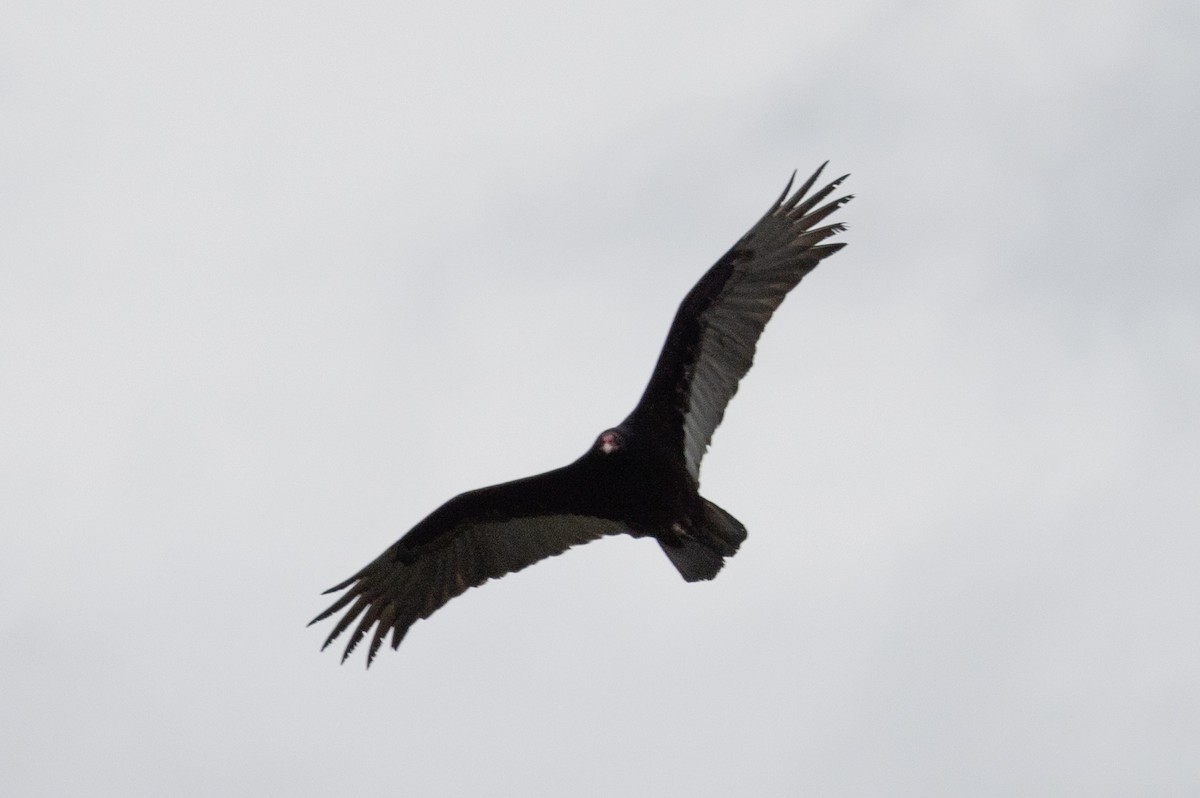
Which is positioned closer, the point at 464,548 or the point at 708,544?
the point at 708,544

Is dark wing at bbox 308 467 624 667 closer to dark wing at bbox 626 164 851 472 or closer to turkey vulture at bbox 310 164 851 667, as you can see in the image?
turkey vulture at bbox 310 164 851 667

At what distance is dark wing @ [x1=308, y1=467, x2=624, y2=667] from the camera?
40.7ft

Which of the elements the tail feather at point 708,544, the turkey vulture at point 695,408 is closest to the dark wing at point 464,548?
the turkey vulture at point 695,408

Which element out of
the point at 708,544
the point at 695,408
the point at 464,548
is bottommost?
the point at 708,544

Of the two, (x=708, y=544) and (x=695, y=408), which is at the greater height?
(x=695, y=408)

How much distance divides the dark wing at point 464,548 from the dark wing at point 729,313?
97cm

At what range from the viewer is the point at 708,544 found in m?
11.9

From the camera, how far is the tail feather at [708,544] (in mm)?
11859

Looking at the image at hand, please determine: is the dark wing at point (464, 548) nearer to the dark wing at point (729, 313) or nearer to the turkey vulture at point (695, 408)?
the turkey vulture at point (695, 408)

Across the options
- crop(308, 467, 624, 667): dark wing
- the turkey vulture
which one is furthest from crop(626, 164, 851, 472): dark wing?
crop(308, 467, 624, 667): dark wing

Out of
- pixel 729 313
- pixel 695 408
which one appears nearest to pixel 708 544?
pixel 695 408

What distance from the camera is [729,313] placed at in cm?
1195

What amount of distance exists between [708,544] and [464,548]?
6.12 ft

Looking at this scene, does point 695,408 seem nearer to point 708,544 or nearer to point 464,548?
point 708,544
